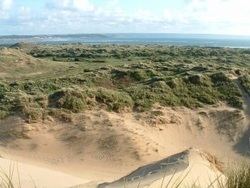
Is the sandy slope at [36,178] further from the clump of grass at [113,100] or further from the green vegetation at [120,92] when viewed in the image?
the clump of grass at [113,100]

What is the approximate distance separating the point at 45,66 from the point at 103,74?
1261cm

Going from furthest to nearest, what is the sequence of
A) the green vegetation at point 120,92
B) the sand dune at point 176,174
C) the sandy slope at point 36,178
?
1. the green vegetation at point 120,92
2. the sandy slope at point 36,178
3. the sand dune at point 176,174

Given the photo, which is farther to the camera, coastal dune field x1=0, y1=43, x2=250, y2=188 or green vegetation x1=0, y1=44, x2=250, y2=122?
green vegetation x1=0, y1=44, x2=250, y2=122

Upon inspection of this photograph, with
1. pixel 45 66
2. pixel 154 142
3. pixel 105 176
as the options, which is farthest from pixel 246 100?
pixel 45 66

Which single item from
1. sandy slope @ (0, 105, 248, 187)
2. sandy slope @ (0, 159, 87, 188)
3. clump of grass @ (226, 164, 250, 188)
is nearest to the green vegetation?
sandy slope @ (0, 105, 248, 187)

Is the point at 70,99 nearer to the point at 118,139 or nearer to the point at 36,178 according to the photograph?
the point at 118,139

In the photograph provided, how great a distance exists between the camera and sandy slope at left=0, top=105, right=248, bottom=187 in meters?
14.6

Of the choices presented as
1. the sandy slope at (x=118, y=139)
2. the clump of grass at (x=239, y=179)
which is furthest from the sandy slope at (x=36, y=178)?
the clump of grass at (x=239, y=179)

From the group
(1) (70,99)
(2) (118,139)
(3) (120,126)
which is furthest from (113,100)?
(2) (118,139)

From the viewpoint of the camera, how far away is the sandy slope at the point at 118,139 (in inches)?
575

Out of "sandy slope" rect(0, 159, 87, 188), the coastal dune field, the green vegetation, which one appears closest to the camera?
"sandy slope" rect(0, 159, 87, 188)

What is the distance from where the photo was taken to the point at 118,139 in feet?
51.8

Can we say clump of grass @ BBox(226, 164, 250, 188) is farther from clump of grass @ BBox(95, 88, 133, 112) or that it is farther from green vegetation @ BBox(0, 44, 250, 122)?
clump of grass @ BBox(95, 88, 133, 112)

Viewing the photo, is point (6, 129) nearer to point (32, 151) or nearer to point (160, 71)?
point (32, 151)
